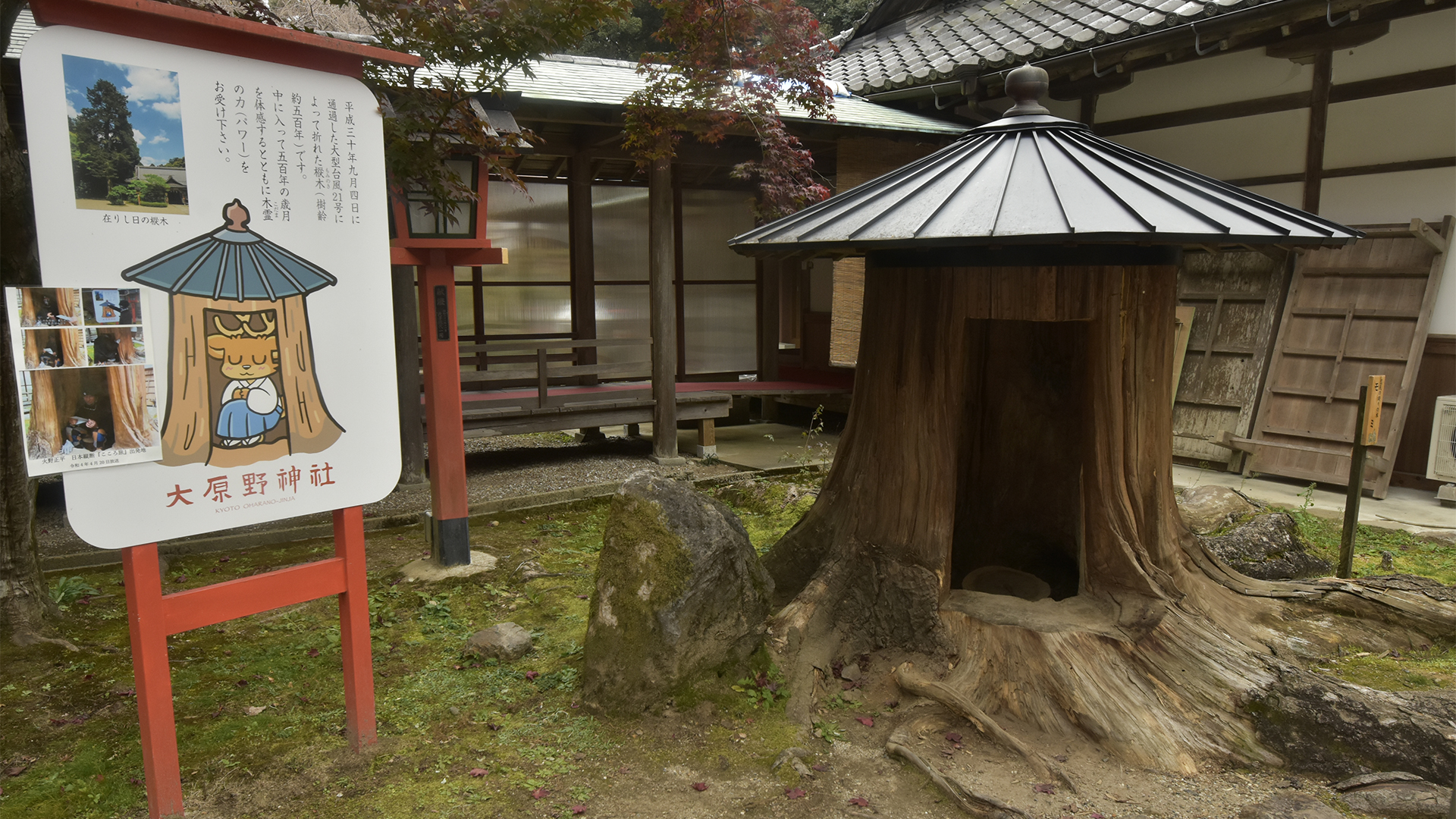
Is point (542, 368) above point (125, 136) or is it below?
below

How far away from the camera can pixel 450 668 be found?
4.12 meters

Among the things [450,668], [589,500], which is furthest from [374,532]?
[450,668]

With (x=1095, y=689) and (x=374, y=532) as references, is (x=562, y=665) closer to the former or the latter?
(x=1095, y=689)

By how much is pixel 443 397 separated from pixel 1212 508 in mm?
5121

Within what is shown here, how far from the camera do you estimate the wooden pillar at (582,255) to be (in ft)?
30.6

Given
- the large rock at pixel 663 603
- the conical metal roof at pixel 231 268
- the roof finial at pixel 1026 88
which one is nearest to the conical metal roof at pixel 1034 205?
the roof finial at pixel 1026 88

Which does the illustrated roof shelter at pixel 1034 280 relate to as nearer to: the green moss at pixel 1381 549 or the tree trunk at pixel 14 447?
the green moss at pixel 1381 549

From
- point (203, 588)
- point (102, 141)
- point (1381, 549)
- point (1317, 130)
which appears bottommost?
point (1381, 549)

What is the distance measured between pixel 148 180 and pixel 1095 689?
3751 mm

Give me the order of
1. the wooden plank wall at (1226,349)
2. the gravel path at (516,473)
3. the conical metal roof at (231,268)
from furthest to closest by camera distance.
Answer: the wooden plank wall at (1226,349) → the gravel path at (516,473) → the conical metal roof at (231,268)

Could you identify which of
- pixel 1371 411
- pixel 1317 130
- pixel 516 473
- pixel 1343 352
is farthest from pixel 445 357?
pixel 1317 130

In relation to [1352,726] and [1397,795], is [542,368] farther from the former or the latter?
[1397,795]

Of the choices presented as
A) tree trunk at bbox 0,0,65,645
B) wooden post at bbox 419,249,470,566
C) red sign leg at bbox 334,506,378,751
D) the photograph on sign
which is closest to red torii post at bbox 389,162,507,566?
wooden post at bbox 419,249,470,566

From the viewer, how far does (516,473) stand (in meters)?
8.40
